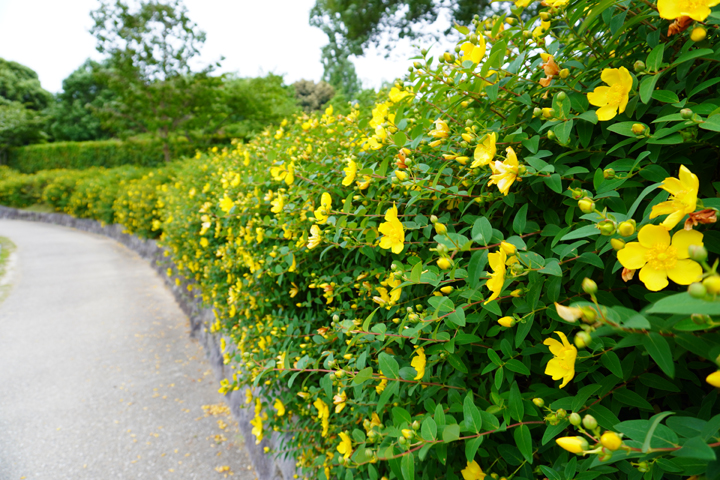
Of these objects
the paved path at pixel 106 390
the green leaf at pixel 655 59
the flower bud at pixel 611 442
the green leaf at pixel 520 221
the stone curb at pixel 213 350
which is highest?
the green leaf at pixel 655 59

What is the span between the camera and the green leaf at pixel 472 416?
2.76 ft

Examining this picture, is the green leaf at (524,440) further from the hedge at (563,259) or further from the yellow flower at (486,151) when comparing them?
the yellow flower at (486,151)

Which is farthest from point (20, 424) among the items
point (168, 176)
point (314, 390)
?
point (168, 176)

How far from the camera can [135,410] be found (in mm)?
3186

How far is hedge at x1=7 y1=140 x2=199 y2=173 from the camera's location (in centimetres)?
1719

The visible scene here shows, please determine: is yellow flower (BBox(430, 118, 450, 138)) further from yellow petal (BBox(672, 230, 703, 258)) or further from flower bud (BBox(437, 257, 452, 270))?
yellow petal (BBox(672, 230, 703, 258))

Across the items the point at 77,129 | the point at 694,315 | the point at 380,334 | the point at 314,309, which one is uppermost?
the point at 77,129

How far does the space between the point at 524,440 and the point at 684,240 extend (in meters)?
0.50

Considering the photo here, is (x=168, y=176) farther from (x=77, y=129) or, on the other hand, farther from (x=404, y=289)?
(x=77, y=129)

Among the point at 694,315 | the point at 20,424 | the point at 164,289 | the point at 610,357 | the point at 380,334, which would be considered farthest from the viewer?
the point at 164,289

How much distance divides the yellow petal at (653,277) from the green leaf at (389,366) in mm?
627

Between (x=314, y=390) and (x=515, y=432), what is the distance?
90 centimetres

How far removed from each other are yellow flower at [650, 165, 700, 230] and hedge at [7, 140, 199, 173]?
57.0 feet

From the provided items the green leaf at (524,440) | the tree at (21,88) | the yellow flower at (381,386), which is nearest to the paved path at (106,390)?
the yellow flower at (381,386)
